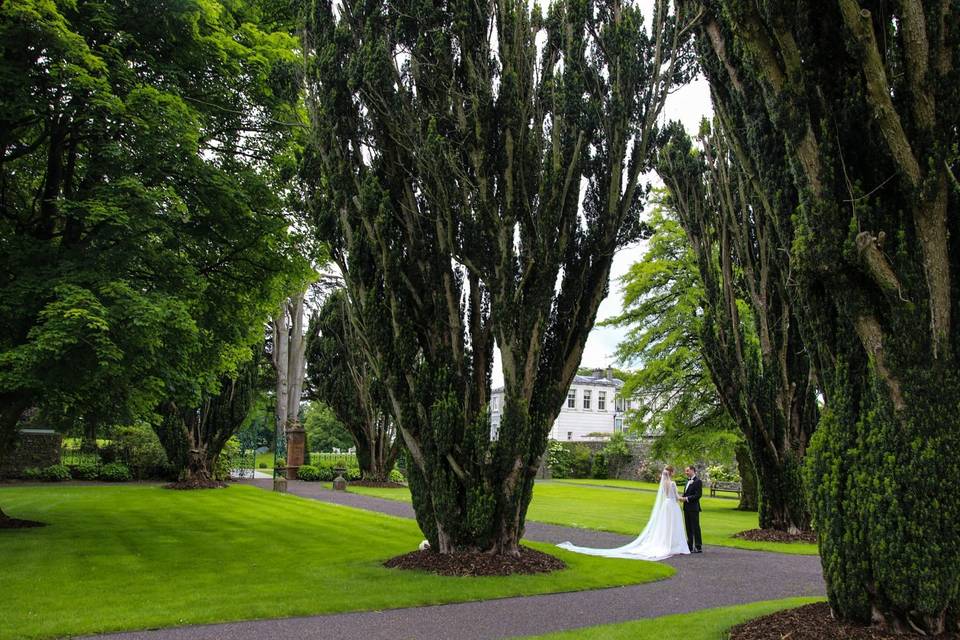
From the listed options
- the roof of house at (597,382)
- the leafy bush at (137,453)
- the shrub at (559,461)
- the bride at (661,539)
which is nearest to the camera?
the bride at (661,539)

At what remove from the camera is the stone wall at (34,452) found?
2642cm

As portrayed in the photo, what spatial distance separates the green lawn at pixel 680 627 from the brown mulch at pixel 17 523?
37.7 feet

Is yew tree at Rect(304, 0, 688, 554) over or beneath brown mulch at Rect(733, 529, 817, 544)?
over

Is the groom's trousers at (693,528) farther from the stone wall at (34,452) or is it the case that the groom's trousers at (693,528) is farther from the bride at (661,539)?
the stone wall at (34,452)

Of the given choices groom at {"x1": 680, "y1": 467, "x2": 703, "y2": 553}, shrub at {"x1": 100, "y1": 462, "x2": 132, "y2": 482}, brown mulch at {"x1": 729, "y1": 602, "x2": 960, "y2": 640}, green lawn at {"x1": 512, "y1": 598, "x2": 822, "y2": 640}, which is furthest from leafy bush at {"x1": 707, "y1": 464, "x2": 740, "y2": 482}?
brown mulch at {"x1": 729, "y1": 602, "x2": 960, "y2": 640}

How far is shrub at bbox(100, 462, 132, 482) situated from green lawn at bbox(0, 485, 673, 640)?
Result: 11.2m

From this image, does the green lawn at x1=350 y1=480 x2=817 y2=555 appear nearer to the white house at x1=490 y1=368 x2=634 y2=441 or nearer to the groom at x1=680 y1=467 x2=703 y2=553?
the groom at x1=680 y1=467 x2=703 y2=553

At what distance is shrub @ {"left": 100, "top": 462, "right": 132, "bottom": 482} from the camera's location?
27.6 meters

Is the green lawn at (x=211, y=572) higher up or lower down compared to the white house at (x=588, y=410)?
lower down

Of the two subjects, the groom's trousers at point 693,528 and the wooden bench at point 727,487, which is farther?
the wooden bench at point 727,487

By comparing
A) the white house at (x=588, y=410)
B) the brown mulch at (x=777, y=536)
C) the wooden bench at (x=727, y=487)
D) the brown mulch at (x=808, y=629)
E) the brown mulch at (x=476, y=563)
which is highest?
the white house at (x=588, y=410)

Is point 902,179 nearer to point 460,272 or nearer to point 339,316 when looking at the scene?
point 460,272

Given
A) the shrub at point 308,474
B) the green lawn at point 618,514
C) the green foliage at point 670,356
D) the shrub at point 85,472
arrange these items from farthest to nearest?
1. the shrub at point 308,474
2. the shrub at point 85,472
3. the green foliage at point 670,356
4. the green lawn at point 618,514

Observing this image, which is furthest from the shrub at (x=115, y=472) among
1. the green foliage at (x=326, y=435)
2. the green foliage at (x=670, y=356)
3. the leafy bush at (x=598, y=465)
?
the green foliage at (x=326, y=435)
